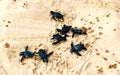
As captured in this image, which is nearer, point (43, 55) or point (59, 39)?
point (43, 55)

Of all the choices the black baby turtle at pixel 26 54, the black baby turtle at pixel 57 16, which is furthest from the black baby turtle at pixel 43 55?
the black baby turtle at pixel 57 16

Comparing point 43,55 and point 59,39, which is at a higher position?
point 59,39

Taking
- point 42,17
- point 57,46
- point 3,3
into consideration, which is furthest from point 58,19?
point 3,3

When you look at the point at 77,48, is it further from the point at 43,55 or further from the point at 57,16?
the point at 57,16

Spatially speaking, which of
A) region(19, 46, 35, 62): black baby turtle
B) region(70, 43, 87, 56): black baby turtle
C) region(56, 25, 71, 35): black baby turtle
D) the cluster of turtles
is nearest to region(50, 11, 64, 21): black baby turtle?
the cluster of turtles

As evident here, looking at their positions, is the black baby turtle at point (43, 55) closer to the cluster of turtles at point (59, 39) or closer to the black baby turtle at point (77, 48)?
the cluster of turtles at point (59, 39)

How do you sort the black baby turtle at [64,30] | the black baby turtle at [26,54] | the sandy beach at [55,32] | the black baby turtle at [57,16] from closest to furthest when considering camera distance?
1. the sandy beach at [55,32]
2. the black baby turtle at [26,54]
3. the black baby turtle at [64,30]
4. the black baby turtle at [57,16]

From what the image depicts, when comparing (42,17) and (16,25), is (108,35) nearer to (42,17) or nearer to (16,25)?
(42,17)

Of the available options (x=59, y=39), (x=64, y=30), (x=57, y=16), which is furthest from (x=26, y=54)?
(x=57, y=16)

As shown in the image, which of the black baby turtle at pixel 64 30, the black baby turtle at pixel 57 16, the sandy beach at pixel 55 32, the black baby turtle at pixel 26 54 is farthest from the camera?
the black baby turtle at pixel 57 16
